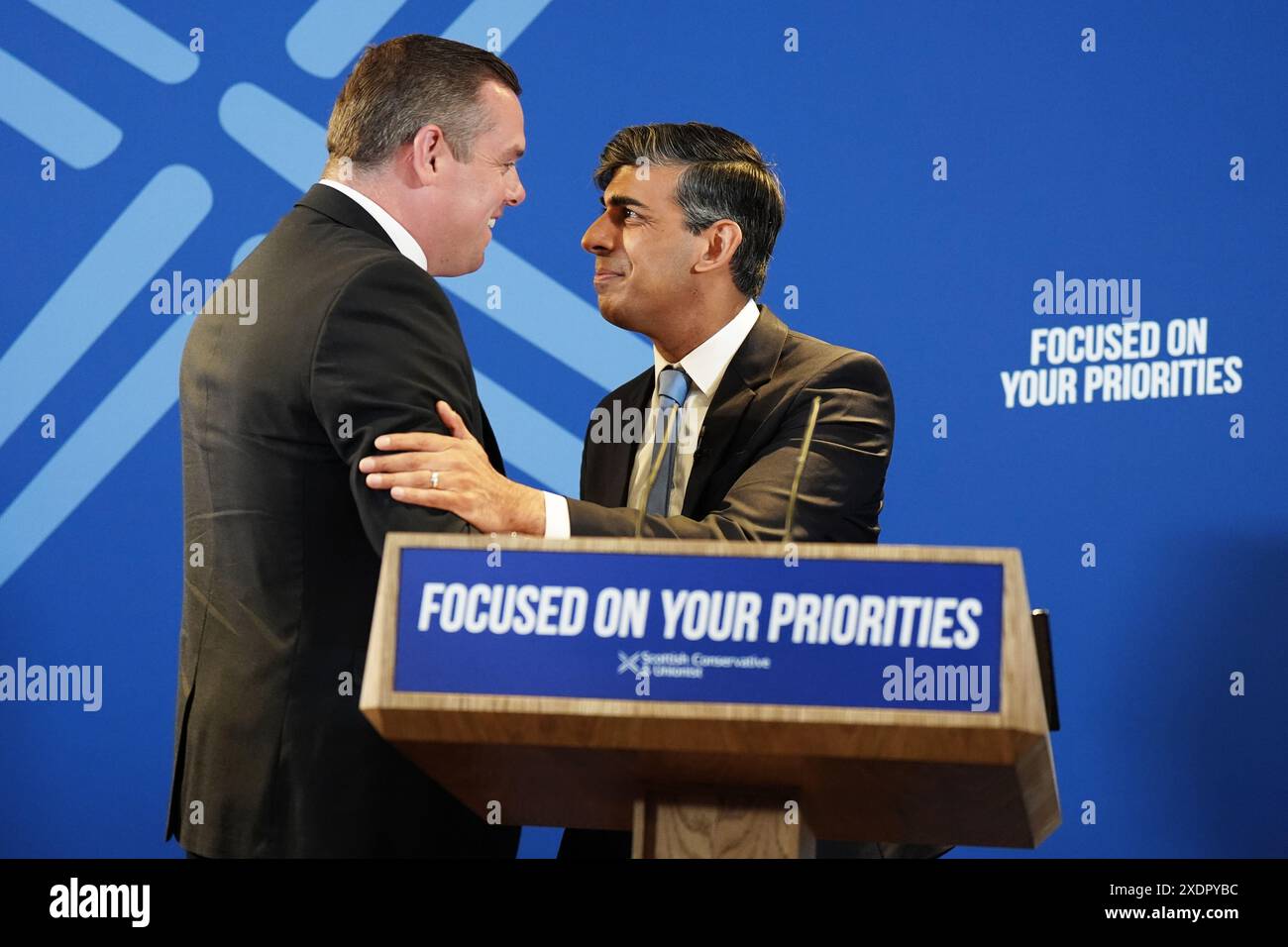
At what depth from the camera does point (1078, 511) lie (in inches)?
148

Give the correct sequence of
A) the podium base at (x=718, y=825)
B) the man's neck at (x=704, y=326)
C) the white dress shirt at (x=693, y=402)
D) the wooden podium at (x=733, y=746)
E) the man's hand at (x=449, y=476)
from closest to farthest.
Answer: the wooden podium at (x=733, y=746)
the podium base at (x=718, y=825)
the man's hand at (x=449, y=476)
the white dress shirt at (x=693, y=402)
the man's neck at (x=704, y=326)

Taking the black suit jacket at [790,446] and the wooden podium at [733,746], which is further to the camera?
the black suit jacket at [790,446]

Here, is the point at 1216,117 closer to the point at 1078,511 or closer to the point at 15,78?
the point at 1078,511

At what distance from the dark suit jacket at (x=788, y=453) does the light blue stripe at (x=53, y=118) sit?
2193 millimetres

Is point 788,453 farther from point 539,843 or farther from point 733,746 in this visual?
point 539,843

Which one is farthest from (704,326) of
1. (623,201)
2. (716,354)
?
(623,201)

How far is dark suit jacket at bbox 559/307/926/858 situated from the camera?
93.3 inches

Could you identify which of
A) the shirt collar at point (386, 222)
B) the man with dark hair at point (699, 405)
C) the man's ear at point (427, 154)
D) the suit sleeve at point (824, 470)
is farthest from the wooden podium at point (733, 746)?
the man's ear at point (427, 154)

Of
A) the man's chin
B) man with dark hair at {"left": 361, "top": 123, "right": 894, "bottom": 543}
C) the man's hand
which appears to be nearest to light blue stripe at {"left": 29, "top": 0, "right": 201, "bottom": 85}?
man with dark hair at {"left": 361, "top": 123, "right": 894, "bottom": 543}

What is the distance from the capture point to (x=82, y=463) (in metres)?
3.98

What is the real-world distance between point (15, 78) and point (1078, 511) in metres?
3.05

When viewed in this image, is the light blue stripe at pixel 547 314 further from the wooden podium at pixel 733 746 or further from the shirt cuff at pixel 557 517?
the wooden podium at pixel 733 746

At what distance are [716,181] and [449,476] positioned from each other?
54.0 inches

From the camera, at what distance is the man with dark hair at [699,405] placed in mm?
1959
